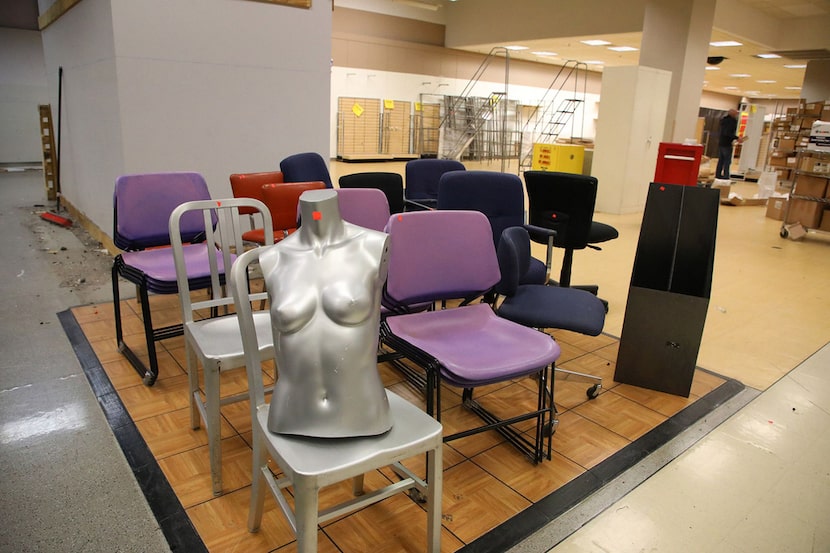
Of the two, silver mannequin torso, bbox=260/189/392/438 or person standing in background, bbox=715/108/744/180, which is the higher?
person standing in background, bbox=715/108/744/180

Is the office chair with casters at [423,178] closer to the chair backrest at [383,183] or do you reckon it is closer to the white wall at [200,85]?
the chair backrest at [383,183]

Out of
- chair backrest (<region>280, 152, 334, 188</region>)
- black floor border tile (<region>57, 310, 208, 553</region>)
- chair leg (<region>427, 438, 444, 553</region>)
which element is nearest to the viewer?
chair leg (<region>427, 438, 444, 553</region>)

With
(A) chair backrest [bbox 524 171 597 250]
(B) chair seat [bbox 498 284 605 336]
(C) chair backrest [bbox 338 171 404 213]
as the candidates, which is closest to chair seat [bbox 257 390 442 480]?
(B) chair seat [bbox 498 284 605 336]

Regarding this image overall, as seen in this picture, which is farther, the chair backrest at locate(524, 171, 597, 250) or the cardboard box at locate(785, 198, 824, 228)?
the cardboard box at locate(785, 198, 824, 228)

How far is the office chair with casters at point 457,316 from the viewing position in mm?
2059

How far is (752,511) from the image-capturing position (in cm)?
209

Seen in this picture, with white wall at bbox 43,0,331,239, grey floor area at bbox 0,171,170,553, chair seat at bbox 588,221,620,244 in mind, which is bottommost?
grey floor area at bbox 0,171,170,553

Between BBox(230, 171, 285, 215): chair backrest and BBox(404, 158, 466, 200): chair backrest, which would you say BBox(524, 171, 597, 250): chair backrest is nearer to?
BBox(404, 158, 466, 200): chair backrest

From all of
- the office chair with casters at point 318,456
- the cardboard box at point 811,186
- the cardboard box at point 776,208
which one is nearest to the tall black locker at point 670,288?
the office chair with casters at point 318,456

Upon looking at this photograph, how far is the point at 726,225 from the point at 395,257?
7.26 metres

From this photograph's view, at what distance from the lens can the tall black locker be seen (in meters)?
2.82

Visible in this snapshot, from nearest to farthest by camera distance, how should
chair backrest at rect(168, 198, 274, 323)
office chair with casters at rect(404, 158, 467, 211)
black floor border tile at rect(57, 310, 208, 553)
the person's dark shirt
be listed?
1. black floor border tile at rect(57, 310, 208, 553)
2. chair backrest at rect(168, 198, 274, 323)
3. office chair with casters at rect(404, 158, 467, 211)
4. the person's dark shirt

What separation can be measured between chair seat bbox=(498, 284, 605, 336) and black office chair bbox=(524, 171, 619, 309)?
0.74m

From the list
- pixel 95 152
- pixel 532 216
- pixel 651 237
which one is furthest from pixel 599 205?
pixel 95 152
